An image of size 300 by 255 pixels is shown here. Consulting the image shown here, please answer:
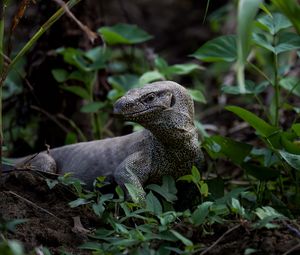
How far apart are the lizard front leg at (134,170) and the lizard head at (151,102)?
266 millimetres

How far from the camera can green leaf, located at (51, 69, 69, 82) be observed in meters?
4.95

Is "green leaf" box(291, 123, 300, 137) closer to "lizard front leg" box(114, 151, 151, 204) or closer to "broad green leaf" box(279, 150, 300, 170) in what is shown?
"broad green leaf" box(279, 150, 300, 170)

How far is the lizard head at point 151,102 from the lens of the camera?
3.55 metres

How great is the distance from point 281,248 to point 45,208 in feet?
4.26

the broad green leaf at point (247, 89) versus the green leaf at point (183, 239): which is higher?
the broad green leaf at point (247, 89)

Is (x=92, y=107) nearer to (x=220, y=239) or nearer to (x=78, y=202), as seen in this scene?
(x=78, y=202)

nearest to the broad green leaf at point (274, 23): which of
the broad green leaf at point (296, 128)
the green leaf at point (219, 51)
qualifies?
the green leaf at point (219, 51)

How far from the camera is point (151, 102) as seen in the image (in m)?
3.61

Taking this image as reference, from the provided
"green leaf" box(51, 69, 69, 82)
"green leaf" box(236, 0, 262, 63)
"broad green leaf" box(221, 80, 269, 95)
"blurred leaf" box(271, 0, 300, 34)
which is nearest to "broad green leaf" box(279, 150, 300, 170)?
"broad green leaf" box(221, 80, 269, 95)

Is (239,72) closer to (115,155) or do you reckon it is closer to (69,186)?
(69,186)

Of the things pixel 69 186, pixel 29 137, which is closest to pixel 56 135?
pixel 29 137

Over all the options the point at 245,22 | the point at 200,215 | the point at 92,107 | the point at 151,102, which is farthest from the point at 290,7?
the point at 92,107

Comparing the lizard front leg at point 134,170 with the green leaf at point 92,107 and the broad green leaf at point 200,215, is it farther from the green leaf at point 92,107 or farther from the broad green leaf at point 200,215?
the green leaf at point 92,107

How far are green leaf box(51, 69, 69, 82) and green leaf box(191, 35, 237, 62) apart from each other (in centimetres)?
131
